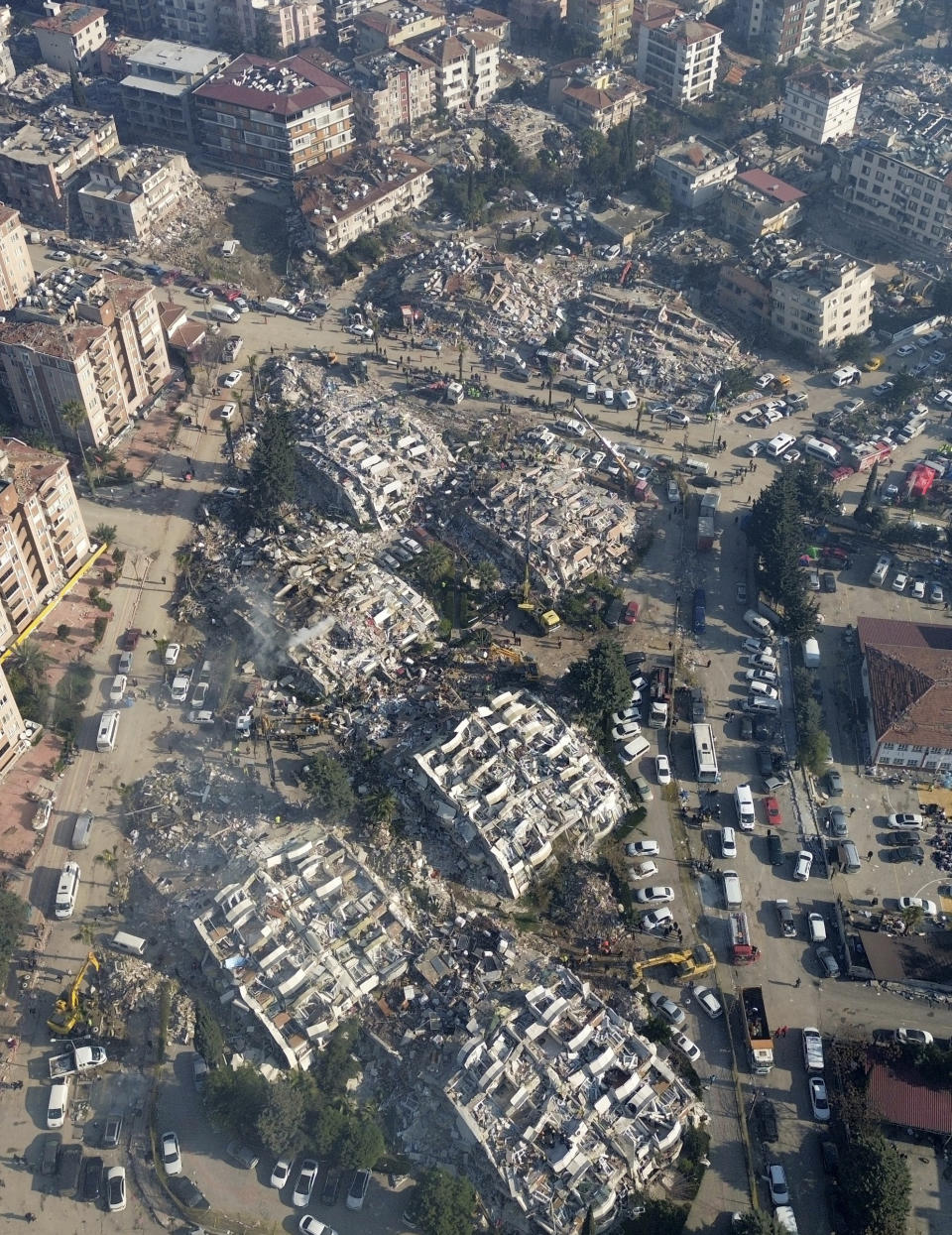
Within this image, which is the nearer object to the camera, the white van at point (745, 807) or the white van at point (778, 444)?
the white van at point (745, 807)

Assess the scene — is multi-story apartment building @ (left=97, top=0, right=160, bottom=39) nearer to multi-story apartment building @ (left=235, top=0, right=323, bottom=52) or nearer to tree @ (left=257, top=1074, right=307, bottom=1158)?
multi-story apartment building @ (left=235, top=0, right=323, bottom=52)

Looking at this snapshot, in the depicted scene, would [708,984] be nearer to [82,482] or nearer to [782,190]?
[82,482]

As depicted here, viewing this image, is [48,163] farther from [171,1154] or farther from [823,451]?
[171,1154]

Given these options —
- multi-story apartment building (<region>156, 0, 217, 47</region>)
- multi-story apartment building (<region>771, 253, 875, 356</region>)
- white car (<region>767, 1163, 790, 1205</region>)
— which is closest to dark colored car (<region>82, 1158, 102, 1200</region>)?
white car (<region>767, 1163, 790, 1205</region>)

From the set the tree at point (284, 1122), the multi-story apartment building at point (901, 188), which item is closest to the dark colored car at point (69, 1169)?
the tree at point (284, 1122)

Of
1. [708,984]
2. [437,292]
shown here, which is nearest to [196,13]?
[437,292]

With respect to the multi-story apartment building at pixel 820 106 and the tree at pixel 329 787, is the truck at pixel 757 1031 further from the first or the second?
the multi-story apartment building at pixel 820 106
